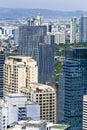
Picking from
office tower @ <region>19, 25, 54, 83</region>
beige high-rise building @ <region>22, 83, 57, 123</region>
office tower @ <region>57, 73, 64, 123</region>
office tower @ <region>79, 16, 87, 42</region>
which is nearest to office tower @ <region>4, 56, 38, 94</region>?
office tower @ <region>57, 73, 64, 123</region>

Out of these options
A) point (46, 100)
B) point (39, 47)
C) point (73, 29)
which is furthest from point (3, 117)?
point (73, 29)

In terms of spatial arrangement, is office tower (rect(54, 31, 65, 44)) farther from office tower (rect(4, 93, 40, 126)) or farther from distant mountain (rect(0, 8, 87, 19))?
office tower (rect(4, 93, 40, 126))

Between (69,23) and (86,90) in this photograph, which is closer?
(86,90)

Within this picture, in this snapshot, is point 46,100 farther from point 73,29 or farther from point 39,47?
point 73,29

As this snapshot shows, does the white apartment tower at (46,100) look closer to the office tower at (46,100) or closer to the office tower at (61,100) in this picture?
the office tower at (46,100)

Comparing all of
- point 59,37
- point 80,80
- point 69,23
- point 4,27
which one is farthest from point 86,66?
point 4,27

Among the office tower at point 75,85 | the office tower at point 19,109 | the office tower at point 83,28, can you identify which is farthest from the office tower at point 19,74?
the office tower at point 83,28

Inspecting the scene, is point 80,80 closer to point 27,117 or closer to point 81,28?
point 27,117
